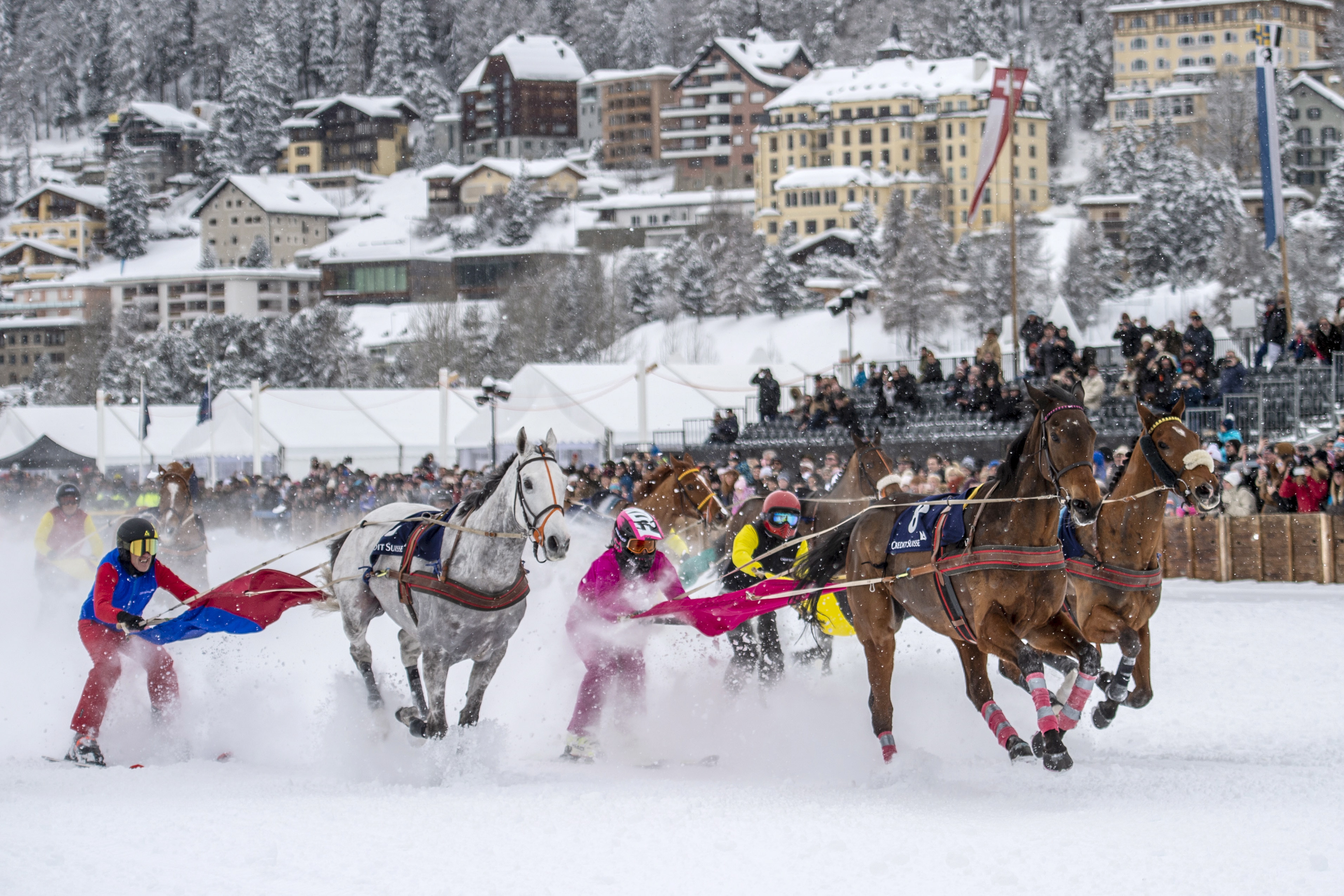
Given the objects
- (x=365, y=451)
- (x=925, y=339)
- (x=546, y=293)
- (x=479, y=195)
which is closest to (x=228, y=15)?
(x=479, y=195)

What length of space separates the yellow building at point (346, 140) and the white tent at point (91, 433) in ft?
368

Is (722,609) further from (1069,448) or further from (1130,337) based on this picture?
(1130,337)

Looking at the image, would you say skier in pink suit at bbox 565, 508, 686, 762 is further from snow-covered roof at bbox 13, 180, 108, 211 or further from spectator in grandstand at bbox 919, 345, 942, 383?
snow-covered roof at bbox 13, 180, 108, 211

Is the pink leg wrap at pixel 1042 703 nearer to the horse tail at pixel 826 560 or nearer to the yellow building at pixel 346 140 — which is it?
the horse tail at pixel 826 560

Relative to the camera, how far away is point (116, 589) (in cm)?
959

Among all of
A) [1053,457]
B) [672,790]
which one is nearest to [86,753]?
[672,790]

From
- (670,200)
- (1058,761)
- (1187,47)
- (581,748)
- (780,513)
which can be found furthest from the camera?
(1187,47)

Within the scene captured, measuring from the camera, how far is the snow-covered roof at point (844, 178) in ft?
356

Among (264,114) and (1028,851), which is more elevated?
(264,114)

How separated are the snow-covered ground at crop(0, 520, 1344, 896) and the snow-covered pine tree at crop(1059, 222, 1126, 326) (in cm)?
6809

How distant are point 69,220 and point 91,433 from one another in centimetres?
10634

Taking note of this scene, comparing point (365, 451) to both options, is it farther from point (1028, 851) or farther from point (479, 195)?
point (479, 195)

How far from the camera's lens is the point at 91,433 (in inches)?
1795

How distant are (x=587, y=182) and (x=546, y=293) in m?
55.7
